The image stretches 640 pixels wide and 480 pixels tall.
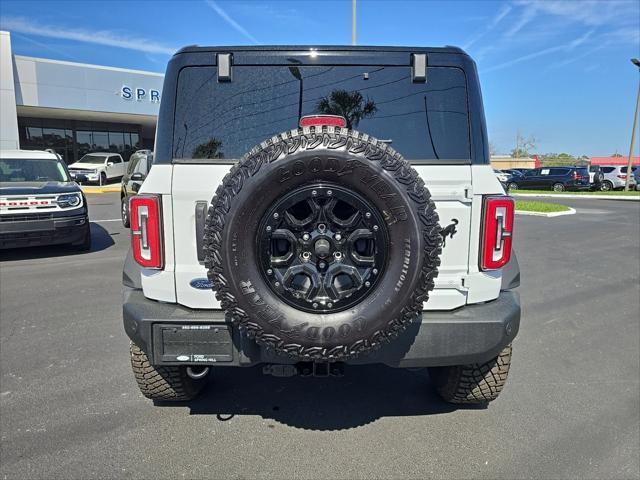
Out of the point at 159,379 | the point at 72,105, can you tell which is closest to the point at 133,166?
the point at 159,379

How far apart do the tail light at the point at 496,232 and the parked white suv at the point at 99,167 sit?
26390 mm

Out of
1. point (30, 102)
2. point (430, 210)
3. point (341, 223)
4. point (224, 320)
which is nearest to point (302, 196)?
point (341, 223)

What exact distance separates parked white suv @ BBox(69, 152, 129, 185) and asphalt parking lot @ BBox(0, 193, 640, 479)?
915 inches

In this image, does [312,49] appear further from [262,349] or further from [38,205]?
[38,205]

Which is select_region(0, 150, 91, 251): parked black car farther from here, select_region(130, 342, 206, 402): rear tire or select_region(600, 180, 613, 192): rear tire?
select_region(600, 180, 613, 192): rear tire

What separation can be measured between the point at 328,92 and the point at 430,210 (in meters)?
0.96

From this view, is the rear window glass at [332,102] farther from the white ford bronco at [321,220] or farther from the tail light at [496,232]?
the tail light at [496,232]

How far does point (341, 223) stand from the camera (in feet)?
6.90

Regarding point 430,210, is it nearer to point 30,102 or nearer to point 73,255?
point 73,255

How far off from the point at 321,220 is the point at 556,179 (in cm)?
3128

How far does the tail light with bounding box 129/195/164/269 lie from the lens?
2.39 metres

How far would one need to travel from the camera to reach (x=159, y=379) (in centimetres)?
287

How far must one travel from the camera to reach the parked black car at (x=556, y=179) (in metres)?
28.9

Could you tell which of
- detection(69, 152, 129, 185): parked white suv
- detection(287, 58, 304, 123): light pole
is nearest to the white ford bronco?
detection(287, 58, 304, 123): light pole
